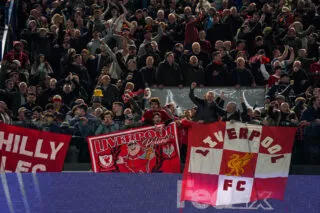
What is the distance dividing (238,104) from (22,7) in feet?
22.0

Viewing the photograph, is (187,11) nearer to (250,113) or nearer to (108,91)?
(108,91)

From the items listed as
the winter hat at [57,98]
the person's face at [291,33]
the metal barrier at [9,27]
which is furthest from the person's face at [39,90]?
the person's face at [291,33]

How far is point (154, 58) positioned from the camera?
24078 mm

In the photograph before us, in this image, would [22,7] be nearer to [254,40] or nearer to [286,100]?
[254,40]

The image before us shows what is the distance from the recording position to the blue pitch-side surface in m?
17.4

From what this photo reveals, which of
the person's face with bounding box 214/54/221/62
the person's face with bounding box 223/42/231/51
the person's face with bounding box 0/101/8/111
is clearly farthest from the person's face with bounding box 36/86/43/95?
the person's face with bounding box 223/42/231/51

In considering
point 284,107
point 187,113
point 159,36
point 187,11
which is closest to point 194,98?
point 187,113

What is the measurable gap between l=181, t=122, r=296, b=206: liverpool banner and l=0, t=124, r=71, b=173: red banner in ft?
7.09

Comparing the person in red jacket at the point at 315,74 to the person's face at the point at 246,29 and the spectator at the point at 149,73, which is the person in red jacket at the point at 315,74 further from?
the spectator at the point at 149,73

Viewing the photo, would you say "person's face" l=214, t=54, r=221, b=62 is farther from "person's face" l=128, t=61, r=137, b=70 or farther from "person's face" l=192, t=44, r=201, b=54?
"person's face" l=128, t=61, r=137, b=70

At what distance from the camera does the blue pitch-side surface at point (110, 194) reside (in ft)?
57.1

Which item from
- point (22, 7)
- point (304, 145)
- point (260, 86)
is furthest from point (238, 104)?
point (22, 7)

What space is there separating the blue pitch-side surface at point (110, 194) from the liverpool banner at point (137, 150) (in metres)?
0.94

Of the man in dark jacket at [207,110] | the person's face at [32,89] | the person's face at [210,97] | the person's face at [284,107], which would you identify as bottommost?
the person's face at [32,89]
